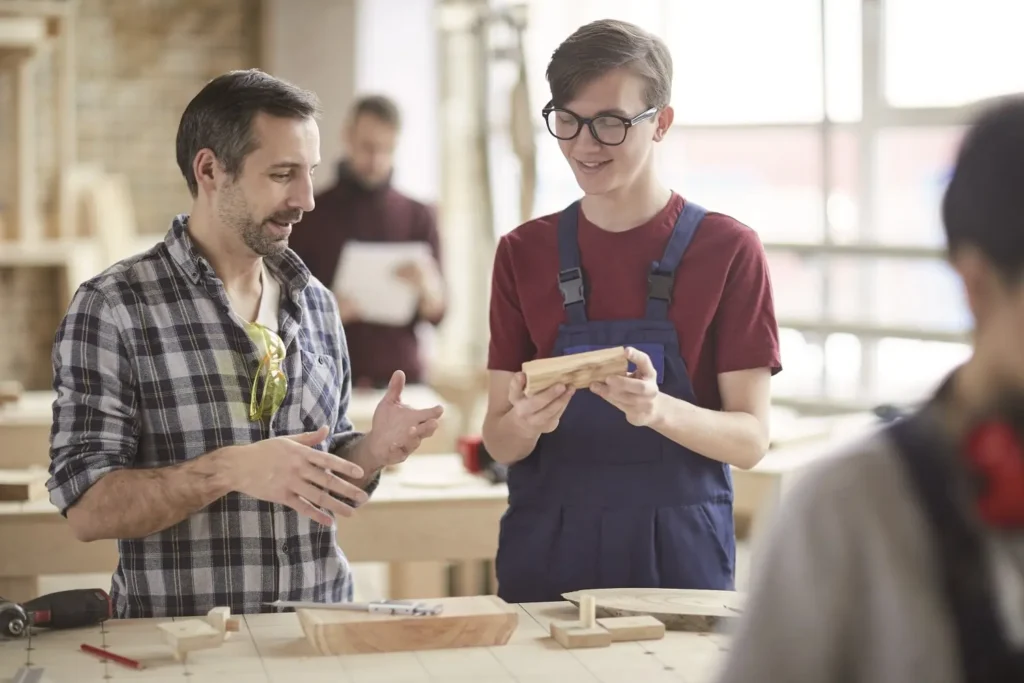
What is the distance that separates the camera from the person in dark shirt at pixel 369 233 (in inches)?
227

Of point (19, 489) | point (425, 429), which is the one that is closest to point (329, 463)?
point (425, 429)

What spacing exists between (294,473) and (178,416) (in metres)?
0.34

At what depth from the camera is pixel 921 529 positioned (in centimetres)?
104

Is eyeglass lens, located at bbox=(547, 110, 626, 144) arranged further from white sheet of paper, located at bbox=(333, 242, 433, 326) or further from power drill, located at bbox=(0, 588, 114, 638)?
white sheet of paper, located at bbox=(333, 242, 433, 326)

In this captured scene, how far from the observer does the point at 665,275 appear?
2484 mm

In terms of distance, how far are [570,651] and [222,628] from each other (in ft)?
1.83

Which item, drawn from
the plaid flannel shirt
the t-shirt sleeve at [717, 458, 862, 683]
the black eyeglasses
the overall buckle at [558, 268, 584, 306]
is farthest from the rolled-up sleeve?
the t-shirt sleeve at [717, 458, 862, 683]

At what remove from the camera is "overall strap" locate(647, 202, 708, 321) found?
8.12ft

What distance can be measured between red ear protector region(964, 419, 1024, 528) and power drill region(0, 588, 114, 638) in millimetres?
1636

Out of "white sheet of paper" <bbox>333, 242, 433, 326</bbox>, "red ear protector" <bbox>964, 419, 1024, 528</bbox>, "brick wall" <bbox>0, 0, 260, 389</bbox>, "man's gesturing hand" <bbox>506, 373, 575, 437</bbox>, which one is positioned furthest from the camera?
"brick wall" <bbox>0, 0, 260, 389</bbox>

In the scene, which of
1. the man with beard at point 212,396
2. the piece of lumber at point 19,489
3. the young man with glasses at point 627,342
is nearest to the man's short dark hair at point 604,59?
the young man with glasses at point 627,342

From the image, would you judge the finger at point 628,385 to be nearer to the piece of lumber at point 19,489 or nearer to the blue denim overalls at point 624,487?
the blue denim overalls at point 624,487

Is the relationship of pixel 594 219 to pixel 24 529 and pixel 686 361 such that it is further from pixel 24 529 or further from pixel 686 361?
pixel 24 529

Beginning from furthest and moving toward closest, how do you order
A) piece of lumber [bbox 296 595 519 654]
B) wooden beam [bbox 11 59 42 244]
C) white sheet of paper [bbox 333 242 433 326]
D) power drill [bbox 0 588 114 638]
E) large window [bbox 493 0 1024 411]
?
wooden beam [bbox 11 59 42 244] < large window [bbox 493 0 1024 411] < white sheet of paper [bbox 333 242 433 326] < power drill [bbox 0 588 114 638] < piece of lumber [bbox 296 595 519 654]
